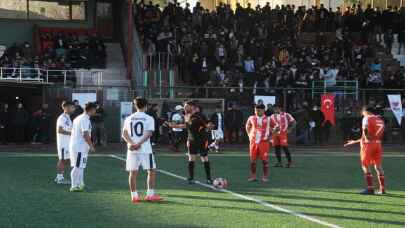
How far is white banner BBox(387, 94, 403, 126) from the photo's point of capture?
102ft

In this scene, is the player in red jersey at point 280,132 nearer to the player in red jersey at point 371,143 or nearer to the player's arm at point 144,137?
the player in red jersey at point 371,143

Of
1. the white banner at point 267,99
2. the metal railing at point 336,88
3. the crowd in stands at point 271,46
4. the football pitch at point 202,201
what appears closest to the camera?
the football pitch at point 202,201

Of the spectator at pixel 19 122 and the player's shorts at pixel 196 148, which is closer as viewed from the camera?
the player's shorts at pixel 196 148

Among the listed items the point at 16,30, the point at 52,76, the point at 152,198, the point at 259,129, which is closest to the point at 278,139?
the point at 259,129

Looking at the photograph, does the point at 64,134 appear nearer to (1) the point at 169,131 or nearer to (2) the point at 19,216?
(2) the point at 19,216

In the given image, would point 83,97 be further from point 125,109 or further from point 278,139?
point 278,139

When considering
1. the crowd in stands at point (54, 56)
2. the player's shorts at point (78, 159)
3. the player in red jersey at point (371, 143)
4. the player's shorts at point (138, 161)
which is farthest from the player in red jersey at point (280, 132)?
the crowd in stands at point (54, 56)

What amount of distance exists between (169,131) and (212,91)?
3310 mm

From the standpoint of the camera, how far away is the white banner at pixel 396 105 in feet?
102

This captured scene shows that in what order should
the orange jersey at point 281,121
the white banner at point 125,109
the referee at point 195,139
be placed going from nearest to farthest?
the referee at point 195,139
the orange jersey at point 281,121
the white banner at point 125,109

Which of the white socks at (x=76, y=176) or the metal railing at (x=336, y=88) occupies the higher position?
the metal railing at (x=336, y=88)

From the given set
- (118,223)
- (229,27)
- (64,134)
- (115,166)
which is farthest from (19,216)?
(229,27)

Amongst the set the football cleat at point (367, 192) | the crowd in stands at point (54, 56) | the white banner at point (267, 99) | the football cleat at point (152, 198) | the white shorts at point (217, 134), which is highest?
the crowd in stands at point (54, 56)

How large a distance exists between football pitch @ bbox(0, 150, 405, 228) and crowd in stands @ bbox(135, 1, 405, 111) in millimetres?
12713
